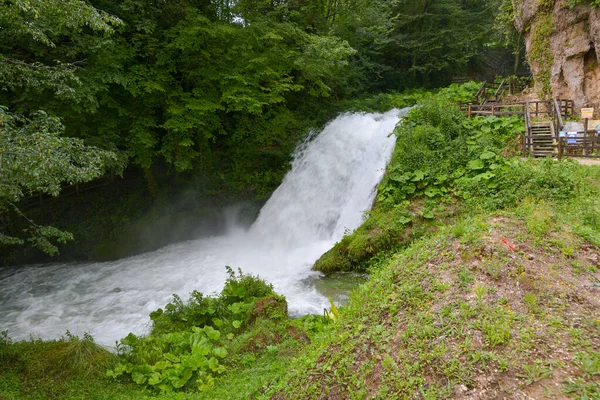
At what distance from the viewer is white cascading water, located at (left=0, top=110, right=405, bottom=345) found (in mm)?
8703

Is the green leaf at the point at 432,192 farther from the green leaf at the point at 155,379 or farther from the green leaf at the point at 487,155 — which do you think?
the green leaf at the point at 155,379

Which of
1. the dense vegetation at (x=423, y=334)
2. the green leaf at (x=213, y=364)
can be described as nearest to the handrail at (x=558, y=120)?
the dense vegetation at (x=423, y=334)

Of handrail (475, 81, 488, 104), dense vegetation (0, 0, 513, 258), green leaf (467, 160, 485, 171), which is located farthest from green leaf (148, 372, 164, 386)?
handrail (475, 81, 488, 104)

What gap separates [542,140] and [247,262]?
10.5m

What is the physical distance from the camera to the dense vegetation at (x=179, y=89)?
9602 millimetres

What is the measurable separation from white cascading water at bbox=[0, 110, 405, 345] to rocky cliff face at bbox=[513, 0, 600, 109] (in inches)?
250

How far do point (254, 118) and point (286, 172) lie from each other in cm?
282

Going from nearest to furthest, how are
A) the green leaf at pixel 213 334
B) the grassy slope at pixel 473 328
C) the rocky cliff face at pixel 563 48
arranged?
the grassy slope at pixel 473 328
the green leaf at pixel 213 334
the rocky cliff face at pixel 563 48

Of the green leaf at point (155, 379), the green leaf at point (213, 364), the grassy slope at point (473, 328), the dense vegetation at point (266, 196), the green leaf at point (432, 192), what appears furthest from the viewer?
the green leaf at point (432, 192)

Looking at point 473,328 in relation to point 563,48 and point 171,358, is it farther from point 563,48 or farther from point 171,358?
point 563,48

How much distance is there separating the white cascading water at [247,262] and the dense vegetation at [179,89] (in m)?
1.66

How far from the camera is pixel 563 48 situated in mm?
14891

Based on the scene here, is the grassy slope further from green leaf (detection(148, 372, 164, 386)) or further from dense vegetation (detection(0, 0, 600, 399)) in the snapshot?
green leaf (detection(148, 372, 164, 386))

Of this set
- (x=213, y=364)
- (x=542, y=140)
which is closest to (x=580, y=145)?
(x=542, y=140)
